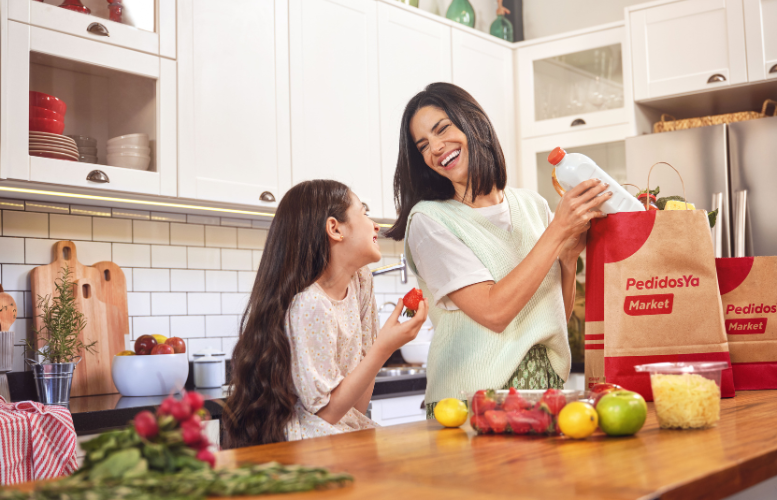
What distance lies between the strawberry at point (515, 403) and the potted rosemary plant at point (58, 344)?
1517 mm

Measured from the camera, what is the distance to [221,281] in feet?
9.96

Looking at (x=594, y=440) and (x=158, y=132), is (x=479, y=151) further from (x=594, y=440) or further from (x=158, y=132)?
(x=158, y=132)

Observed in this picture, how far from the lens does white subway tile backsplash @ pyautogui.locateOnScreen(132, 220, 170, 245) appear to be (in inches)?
110

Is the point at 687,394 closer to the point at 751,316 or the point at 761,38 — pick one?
the point at 751,316

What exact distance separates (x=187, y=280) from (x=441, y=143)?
62.7 inches

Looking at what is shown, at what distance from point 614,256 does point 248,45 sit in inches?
72.4

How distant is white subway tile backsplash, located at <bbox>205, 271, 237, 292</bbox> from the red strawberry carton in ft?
6.61

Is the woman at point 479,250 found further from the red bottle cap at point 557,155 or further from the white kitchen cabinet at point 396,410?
the white kitchen cabinet at point 396,410

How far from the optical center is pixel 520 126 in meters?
3.90

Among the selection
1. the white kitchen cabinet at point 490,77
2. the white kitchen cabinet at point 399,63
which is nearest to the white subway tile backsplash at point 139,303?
the white kitchen cabinet at point 399,63

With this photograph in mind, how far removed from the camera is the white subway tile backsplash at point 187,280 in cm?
288

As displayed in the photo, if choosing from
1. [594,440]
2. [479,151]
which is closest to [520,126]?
[479,151]

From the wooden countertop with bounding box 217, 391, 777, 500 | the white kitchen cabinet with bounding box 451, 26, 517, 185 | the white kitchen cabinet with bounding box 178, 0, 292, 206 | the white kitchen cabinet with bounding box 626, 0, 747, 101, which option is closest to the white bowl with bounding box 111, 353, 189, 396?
the white kitchen cabinet with bounding box 178, 0, 292, 206

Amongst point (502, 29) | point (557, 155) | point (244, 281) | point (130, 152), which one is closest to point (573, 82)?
point (502, 29)
